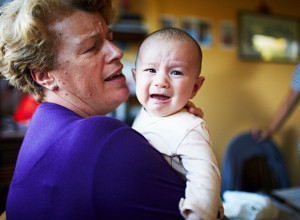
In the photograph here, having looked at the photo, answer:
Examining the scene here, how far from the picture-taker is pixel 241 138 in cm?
235

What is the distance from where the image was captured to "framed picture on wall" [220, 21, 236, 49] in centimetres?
287

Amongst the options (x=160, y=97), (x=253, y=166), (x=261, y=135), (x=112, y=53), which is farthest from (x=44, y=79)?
(x=261, y=135)

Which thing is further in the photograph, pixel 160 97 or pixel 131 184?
pixel 160 97

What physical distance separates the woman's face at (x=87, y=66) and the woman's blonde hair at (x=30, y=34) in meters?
0.03

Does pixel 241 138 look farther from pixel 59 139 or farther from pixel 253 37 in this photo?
pixel 59 139

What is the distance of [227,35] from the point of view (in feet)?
9.50

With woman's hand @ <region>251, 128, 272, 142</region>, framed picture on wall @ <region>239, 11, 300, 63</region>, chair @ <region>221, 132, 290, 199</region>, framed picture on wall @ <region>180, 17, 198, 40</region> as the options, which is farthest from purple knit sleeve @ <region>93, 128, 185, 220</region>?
framed picture on wall @ <region>239, 11, 300, 63</region>

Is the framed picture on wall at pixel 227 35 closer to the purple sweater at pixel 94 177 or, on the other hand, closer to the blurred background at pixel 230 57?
the blurred background at pixel 230 57

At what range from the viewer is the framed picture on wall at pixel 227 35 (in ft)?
9.43

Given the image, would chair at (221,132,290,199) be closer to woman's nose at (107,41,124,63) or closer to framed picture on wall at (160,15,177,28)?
framed picture on wall at (160,15,177,28)

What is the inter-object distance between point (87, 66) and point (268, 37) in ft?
9.15

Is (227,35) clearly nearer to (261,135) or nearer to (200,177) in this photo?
(261,135)

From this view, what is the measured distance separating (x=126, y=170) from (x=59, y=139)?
0.21m

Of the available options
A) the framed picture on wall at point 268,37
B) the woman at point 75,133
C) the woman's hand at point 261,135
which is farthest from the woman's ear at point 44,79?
the framed picture on wall at point 268,37
